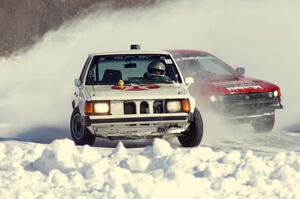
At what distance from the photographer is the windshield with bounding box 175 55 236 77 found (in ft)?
41.0

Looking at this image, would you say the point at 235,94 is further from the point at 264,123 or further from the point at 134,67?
the point at 134,67

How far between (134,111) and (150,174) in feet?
9.07

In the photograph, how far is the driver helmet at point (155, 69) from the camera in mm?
10508

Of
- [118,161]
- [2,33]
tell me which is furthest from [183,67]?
[2,33]

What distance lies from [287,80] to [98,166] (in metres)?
11.3

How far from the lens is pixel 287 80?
57.5 ft

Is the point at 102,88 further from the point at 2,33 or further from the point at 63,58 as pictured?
the point at 2,33

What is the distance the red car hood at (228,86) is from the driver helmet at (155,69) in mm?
1205

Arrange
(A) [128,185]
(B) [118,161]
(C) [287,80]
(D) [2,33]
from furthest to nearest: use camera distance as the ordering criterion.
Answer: (D) [2,33]
(C) [287,80]
(B) [118,161]
(A) [128,185]

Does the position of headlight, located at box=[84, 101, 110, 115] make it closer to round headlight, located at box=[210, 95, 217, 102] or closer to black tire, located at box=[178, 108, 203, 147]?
black tire, located at box=[178, 108, 203, 147]

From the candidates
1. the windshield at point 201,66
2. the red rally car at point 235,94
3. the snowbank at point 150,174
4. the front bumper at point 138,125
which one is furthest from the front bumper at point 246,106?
the snowbank at point 150,174

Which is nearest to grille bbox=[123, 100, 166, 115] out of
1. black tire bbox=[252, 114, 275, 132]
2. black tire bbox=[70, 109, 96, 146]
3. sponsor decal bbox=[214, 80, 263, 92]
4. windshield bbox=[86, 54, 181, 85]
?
black tire bbox=[70, 109, 96, 146]

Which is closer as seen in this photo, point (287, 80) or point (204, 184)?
point (204, 184)

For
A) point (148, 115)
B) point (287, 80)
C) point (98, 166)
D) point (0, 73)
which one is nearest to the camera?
point (98, 166)
